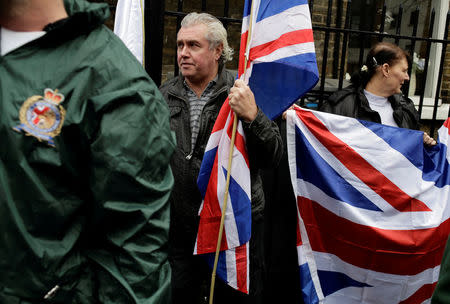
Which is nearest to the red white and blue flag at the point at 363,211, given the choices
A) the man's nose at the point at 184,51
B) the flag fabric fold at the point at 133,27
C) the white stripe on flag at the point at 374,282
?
the white stripe on flag at the point at 374,282

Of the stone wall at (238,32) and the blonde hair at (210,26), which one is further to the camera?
the stone wall at (238,32)

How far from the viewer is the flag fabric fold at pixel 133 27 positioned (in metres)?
3.00

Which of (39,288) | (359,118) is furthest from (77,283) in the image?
(359,118)

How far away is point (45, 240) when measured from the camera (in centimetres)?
125

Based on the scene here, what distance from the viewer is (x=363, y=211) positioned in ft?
10.7

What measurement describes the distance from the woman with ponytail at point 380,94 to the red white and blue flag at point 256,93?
1.03m

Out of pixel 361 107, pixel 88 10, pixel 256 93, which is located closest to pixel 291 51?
pixel 256 93

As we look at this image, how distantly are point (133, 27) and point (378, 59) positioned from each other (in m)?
2.05

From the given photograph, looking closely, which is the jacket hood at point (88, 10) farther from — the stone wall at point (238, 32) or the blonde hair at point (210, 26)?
the stone wall at point (238, 32)

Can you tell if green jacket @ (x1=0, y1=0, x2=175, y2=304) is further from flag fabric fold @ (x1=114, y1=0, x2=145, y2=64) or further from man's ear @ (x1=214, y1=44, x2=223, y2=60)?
man's ear @ (x1=214, y1=44, x2=223, y2=60)

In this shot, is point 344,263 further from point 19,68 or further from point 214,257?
point 19,68

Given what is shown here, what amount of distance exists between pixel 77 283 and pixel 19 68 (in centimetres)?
60

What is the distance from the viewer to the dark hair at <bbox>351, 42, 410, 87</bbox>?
12.6 ft

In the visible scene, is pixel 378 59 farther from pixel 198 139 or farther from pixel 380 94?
pixel 198 139
